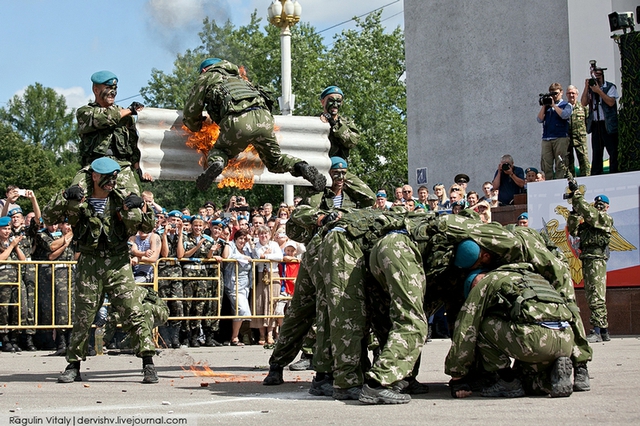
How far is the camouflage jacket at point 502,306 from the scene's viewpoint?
23.2 feet

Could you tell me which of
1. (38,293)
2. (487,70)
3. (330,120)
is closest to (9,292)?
(38,293)

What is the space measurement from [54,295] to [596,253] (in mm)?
7984

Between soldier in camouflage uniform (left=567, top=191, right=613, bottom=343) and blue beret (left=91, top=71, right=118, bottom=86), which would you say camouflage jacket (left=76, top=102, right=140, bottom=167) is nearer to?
blue beret (left=91, top=71, right=118, bottom=86)

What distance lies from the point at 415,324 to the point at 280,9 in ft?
50.3

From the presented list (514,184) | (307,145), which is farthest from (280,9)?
(307,145)

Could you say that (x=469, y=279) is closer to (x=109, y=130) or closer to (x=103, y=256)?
(x=103, y=256)

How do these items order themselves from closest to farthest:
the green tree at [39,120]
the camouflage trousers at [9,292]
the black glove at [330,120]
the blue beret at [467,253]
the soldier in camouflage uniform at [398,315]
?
the soldier in camouflage uniform at [398,315] < the blue beret at [467,253] < the black glove at [330,120] < the camouflage trousers at [9,292] < the green tree at [39,120]

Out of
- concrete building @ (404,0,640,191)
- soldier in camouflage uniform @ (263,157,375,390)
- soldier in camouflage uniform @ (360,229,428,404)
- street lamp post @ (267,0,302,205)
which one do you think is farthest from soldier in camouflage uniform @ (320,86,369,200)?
concrete building @ (404,0,640,191)

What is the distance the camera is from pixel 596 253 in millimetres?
14258

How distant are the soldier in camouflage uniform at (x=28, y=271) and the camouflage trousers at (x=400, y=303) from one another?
26.3 ft

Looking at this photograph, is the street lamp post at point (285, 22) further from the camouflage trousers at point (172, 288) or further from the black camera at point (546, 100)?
the camouflage trousers at point (172, 288)

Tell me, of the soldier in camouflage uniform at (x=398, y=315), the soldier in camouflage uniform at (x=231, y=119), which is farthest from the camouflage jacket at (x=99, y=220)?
the soldier in camouflage uniform at (x=398, y=315)

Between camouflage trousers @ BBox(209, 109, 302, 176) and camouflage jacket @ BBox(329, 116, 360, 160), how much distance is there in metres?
0.86

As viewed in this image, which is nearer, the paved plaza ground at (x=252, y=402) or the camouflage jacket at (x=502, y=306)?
the paved plaza ground at (x=252, y=402)
